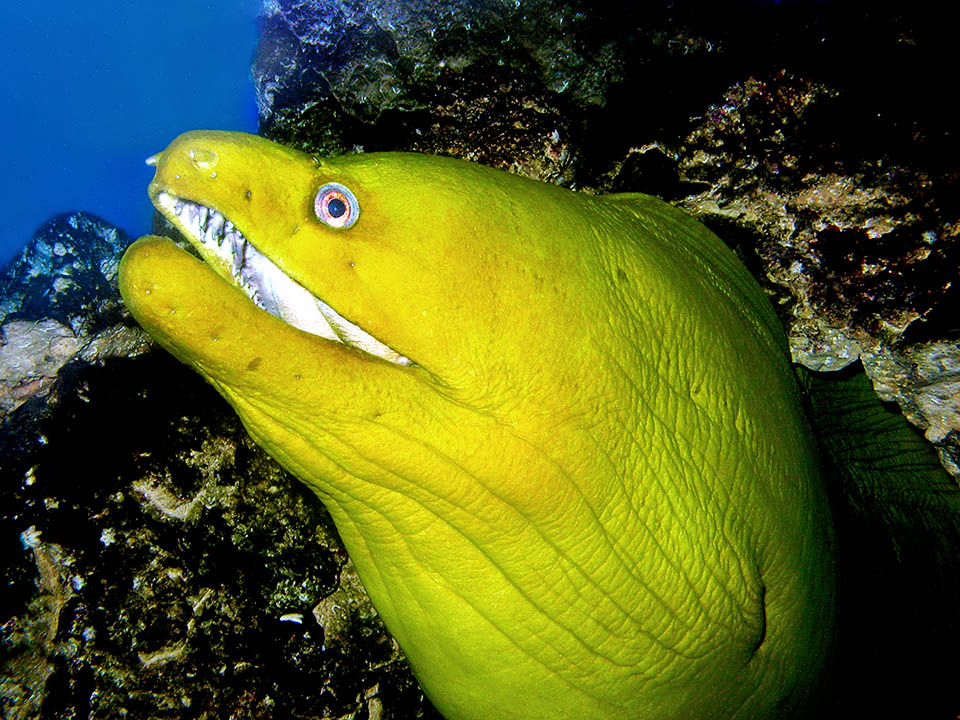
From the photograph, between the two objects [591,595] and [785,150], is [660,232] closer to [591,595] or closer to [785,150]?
[785,150]

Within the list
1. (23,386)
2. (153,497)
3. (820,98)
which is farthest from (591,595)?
(23,386)

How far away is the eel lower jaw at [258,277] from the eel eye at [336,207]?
20 centimetres

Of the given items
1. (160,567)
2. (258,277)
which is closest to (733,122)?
(258,277)

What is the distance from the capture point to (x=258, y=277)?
1490 millimetres

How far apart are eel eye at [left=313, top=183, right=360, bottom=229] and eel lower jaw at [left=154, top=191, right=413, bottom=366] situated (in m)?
0.20

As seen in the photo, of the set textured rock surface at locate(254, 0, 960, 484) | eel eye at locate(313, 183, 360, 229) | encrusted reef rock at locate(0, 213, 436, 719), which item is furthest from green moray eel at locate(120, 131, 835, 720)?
textured rock surface at locate(254, 0, 960, 484)

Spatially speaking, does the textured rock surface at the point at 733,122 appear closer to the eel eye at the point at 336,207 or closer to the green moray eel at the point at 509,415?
the green moray eel at the point at 509,415

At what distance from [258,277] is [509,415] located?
2.66 ft

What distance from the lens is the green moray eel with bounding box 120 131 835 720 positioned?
132 centimetres

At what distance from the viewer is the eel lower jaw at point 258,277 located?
1.39m

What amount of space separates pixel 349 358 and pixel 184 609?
1.18 metres

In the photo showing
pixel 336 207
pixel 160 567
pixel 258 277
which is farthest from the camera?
pixel 160 567

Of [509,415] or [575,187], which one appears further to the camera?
[575,187]

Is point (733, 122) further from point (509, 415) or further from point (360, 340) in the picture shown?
point (360, 340)
